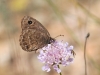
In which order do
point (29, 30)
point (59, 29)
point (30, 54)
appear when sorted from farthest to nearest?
point (59, 29)
point (30, 54)
point (29, 30)

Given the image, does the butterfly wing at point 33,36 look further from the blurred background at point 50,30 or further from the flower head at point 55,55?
the blurred background at point 50,30

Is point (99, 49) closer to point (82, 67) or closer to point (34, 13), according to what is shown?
point (82, 67)

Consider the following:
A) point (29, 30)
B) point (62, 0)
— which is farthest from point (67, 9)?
point (29, 30)

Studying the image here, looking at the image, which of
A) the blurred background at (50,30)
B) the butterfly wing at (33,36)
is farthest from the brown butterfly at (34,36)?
the blurred background at (50,30)

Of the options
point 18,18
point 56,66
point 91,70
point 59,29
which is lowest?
point 56,66

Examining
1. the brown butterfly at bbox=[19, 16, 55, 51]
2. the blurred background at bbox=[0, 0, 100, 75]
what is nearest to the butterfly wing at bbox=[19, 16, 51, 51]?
the brown butterfly at bbox=[19, 16, 55, 51]

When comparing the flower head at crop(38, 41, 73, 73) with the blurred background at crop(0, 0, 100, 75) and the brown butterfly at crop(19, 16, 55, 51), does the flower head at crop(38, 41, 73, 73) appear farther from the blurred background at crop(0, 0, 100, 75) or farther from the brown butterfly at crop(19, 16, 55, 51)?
the blurred background at crop(0, 0, 100, 75)

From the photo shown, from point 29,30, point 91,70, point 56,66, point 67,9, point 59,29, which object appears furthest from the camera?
point 67,9
